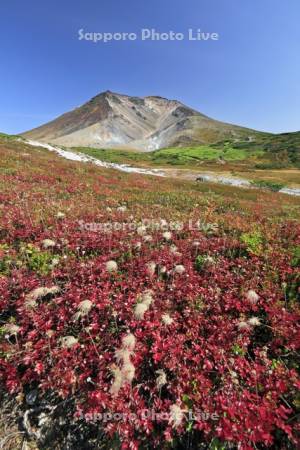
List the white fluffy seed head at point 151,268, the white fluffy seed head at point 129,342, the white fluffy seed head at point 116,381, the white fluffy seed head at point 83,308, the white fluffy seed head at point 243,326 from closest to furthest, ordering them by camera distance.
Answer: the white fluffy seed head at point 116,381 < the white fluffy seed head at point 129,342 < the white fluffy seed head at point 243,326 < the white fluffy seed head at point 83,308 < the white fluffy seed head at point 151,268

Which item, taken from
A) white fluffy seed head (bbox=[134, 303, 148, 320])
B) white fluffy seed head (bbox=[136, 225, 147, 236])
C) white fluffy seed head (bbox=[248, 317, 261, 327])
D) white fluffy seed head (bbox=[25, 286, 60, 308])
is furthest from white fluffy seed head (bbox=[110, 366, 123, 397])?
white fluffy seed head (bbox=[136, 225, 147, 236])

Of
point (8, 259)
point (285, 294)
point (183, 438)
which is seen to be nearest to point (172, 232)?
point (285, 294)

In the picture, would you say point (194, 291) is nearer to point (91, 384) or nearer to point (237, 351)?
point (237, 351)

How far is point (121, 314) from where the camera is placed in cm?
524

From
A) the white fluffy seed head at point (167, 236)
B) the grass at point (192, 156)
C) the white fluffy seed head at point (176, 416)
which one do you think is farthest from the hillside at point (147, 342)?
the grass at point (192, 156)

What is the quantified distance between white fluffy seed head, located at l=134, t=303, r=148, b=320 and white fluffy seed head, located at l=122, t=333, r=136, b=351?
47 centimetres

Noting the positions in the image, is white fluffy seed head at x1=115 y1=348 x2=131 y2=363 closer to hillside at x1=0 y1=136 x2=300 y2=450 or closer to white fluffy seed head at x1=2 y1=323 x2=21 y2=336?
hillside at x1=0 y1=136 x2=300 y2=450

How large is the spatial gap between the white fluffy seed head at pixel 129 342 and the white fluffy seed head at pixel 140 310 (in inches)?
18.5

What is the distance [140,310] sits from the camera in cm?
523

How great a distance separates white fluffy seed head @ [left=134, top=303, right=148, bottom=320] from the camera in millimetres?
5164

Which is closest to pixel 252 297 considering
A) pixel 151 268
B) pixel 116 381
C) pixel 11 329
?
pixel 151 268

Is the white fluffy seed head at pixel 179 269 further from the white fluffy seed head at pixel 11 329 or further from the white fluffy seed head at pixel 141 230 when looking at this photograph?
the white fluffy seed head at pixel 11 329

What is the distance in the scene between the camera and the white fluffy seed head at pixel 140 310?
5.16 metres

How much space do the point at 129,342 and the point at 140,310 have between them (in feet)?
2.34
